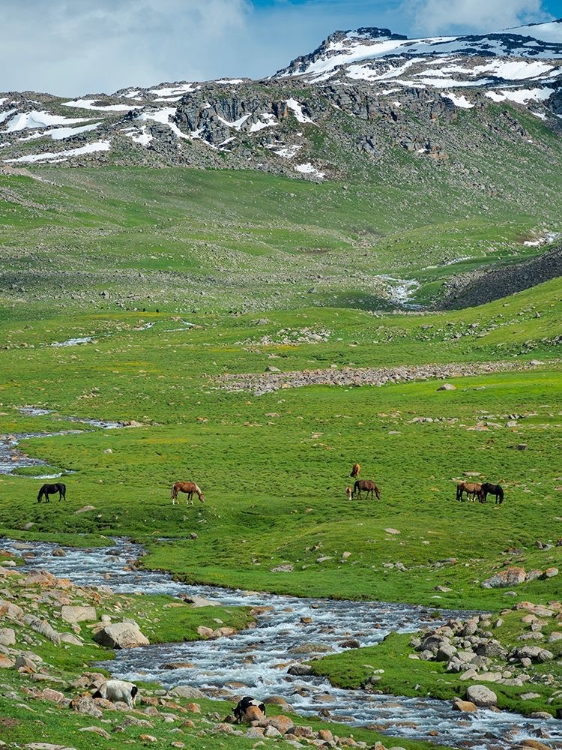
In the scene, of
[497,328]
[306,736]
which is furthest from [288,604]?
[497,328]

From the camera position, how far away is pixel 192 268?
195000 mm

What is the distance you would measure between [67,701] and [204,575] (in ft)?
61.1

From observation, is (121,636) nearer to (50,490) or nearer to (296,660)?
(296,660)

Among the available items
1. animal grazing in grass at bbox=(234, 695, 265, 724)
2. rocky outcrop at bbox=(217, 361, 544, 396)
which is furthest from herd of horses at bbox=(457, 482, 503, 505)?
rocky outcrop at bbox=(217, 361, 544, 396)

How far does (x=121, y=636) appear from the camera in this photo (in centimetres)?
3094

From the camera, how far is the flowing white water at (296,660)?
78.7 feet

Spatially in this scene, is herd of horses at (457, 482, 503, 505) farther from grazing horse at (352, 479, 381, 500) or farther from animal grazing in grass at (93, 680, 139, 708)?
animal grazing in grass at (93, 680, 139, 708)

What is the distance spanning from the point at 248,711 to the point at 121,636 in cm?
879

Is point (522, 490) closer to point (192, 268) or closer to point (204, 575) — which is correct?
point (204, 575)

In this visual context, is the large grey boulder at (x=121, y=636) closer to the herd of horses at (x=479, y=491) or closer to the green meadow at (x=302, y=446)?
Result: the green meadow at (x=302, y=446)

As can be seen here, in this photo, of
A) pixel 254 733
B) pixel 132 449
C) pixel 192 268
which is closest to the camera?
pixel 254 733

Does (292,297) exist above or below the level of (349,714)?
above

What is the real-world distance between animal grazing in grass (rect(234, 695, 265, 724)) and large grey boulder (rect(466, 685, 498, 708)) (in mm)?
5787

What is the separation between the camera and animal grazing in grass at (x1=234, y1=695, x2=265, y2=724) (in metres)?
23.2
